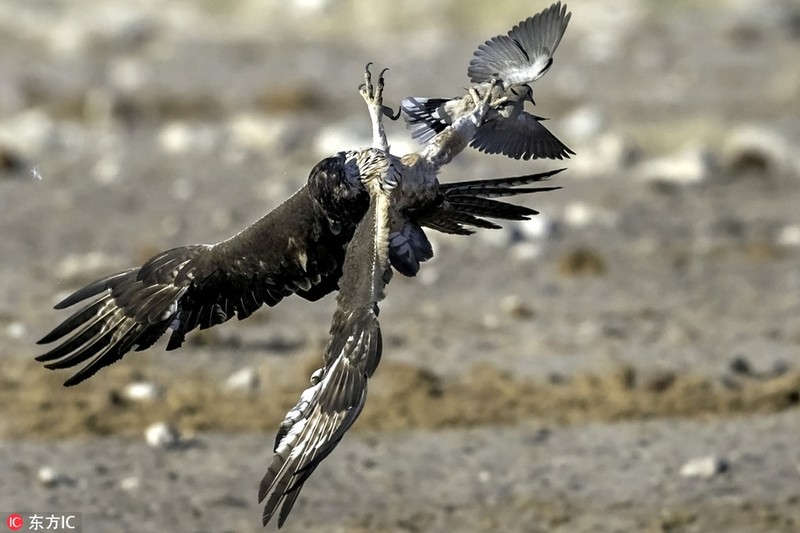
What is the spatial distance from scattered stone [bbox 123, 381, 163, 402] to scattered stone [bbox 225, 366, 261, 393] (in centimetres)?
51

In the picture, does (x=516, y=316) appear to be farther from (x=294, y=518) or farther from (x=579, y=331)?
(x=294, y=518)

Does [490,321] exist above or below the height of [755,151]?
below

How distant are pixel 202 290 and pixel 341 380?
1.09 m

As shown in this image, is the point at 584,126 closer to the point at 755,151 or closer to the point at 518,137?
the point at 755,151

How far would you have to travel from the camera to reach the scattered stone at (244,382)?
11.5 meters

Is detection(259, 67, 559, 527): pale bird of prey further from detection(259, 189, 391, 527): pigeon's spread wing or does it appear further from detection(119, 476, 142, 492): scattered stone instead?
detection(119, 476, 142, 492): scattered stone

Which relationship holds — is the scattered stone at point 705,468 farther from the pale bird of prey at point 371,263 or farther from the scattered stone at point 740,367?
the pale bird of prey at point 371,263

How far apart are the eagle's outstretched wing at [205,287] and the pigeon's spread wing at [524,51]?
89cm

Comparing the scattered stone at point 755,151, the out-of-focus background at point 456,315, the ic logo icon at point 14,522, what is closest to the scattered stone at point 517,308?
the out-of-focus background at point 456,315

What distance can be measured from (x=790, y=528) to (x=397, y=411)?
2877mm

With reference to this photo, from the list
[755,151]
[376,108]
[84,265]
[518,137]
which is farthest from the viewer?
[755,151]

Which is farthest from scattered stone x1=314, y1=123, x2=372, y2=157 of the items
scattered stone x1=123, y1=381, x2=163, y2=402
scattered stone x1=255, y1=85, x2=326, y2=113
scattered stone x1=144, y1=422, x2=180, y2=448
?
scattered stone x1=144, y1=422, x2=180, y2=448

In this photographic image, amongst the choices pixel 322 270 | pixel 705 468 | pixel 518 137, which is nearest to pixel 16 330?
pixel 705 468

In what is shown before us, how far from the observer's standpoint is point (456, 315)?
13742 millimetres
